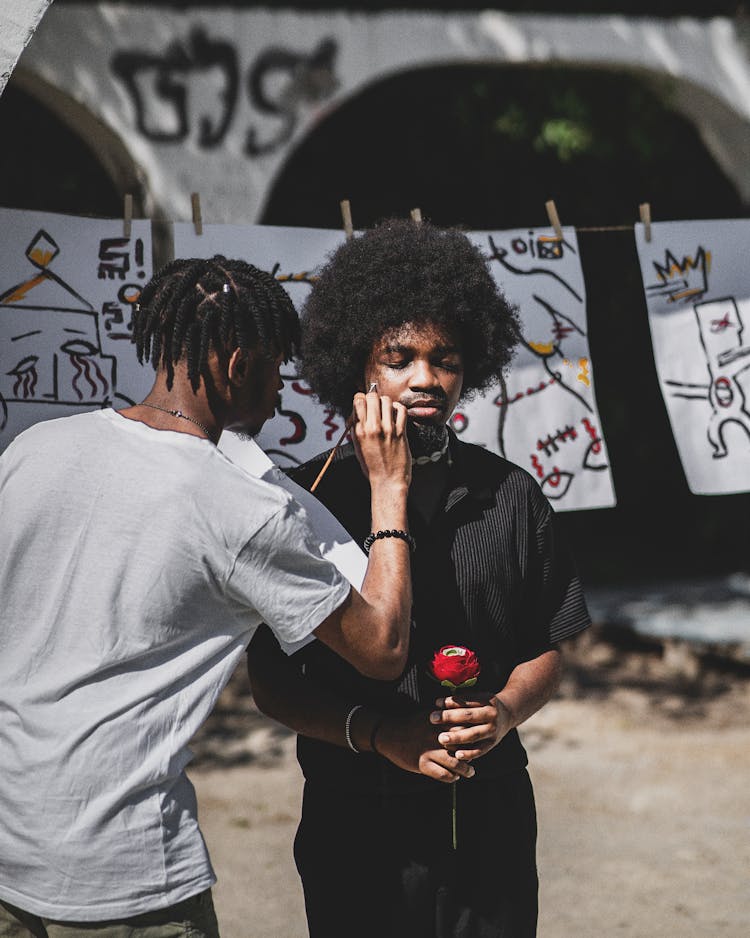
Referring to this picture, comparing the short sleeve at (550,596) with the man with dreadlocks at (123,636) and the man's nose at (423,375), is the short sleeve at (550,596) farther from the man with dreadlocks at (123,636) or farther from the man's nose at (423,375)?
the man with dreadlocks at (123,636)

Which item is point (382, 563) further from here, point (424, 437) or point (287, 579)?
point (424, 437)

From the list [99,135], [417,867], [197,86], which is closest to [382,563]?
[417,867]

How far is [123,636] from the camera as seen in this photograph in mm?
1664

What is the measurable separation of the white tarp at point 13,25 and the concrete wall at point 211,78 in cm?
231

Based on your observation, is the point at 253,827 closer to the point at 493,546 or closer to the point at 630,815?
the point at 630,815

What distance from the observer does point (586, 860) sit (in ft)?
14.6

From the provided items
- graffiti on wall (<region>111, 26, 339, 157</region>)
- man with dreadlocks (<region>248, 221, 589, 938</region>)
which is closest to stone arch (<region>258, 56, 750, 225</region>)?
graffiti on wall (<region>111, 26, 339, 157</region>)

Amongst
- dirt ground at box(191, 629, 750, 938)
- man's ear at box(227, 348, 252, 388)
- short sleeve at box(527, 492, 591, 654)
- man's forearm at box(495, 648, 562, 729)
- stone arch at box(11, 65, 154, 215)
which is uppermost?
stone arch at box(11, 65, 154, 215)

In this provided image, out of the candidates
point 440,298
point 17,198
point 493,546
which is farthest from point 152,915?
point 17,198

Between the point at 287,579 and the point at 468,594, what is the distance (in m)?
0.57

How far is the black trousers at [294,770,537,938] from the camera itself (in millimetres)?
2133

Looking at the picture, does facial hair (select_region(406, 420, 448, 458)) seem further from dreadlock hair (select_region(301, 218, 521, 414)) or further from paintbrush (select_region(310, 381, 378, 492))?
dreadlock hair (select_region(301, 218, 521, 414))

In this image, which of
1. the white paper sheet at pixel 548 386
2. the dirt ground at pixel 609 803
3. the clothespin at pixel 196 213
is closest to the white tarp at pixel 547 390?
the white paper sheet at pixel 548 386

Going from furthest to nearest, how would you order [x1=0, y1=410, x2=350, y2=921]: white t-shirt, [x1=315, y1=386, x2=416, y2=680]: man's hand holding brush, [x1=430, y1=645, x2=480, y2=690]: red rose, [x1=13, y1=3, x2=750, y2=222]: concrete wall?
[x1=13, y1=3, x2=750, y2=222]: concrete wall < [x1=430, y1=645, x2=480, y2=690]: red rose < [x1=315, y1=386, x2=416, y2=680]: man's hand holding brush < [x1=0, y1=410, x2=350, y2=921]: white t-shirt
